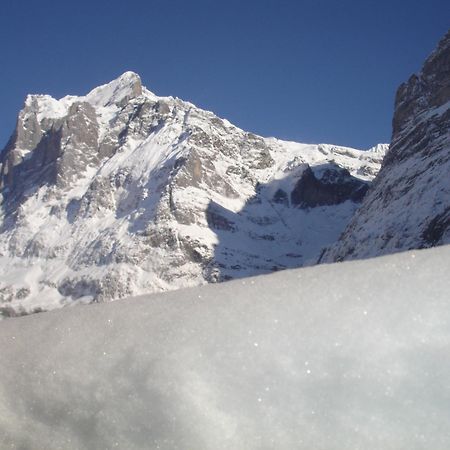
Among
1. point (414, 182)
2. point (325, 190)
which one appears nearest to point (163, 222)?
point (325, 190)

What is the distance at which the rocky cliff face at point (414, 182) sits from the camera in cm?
6269

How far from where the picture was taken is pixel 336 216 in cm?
18312

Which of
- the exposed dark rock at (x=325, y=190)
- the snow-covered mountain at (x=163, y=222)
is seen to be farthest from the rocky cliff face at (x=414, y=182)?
the exposed dark rock at (x=325, y=190)

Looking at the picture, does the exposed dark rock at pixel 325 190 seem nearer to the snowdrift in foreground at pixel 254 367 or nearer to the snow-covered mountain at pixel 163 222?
the snow-covered mountain at pixel 163 222

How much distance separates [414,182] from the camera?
75938mm

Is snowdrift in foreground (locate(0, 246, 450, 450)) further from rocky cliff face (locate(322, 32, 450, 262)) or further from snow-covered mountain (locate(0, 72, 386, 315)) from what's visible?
snow-covered mountain (locate(0, 72, 386, 315))

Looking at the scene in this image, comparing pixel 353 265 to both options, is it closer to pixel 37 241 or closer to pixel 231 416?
pixel 231 416

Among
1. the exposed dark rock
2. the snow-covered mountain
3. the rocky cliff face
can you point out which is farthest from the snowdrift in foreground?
the exposed dark rock

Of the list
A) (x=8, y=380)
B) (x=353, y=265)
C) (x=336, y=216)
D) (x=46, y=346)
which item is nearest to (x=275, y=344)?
(x=353, y=265)

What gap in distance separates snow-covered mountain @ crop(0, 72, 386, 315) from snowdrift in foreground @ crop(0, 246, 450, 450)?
13587cm

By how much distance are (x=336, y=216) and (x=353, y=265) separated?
182859mm

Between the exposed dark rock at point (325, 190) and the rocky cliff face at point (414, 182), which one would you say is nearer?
the rocky cliff face at point (414, 182)

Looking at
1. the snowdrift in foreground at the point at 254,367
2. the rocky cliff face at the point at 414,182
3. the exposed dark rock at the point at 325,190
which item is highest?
the exposed dark rock at the point at 325,190

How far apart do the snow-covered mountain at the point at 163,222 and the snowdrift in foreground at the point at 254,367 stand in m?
136
